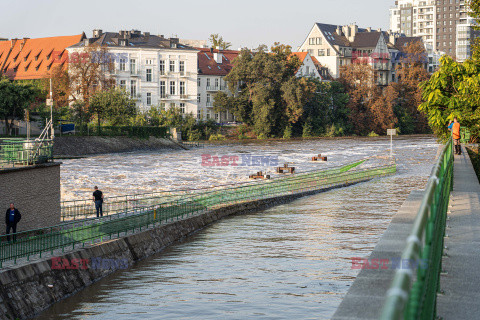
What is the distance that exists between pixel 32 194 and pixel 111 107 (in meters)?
71.9

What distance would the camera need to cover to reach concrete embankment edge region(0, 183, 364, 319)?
64.2 feet

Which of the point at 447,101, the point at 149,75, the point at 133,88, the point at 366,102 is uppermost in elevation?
the point at 149,75

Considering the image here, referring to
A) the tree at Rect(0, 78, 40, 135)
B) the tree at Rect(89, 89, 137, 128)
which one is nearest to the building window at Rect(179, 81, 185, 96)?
the tree at Rect(89, 89, 137, 128)

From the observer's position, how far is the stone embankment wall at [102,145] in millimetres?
83812

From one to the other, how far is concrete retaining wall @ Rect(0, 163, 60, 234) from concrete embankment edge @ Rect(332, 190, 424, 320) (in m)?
21.9

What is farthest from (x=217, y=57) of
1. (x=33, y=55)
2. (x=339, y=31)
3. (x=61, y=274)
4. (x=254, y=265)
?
(x=61, y=274)

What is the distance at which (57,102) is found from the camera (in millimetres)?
106688

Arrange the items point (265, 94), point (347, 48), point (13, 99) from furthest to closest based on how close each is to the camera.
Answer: point (347, 48) < point (265, 94) < point (13, 99)

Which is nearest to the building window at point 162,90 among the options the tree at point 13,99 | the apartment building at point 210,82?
the apartment building at point 210,82

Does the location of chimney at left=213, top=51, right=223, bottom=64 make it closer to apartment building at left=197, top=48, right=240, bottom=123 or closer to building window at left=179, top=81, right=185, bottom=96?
apartment building at left=197, top=48, right=240, bottom=123

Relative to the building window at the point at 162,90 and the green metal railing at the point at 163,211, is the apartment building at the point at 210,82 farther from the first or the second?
the green metal railing at the point at 163,211

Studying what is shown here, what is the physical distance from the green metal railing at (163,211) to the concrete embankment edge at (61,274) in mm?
594

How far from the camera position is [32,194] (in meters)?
29.3

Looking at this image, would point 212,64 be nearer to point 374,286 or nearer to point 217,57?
point 217,57
